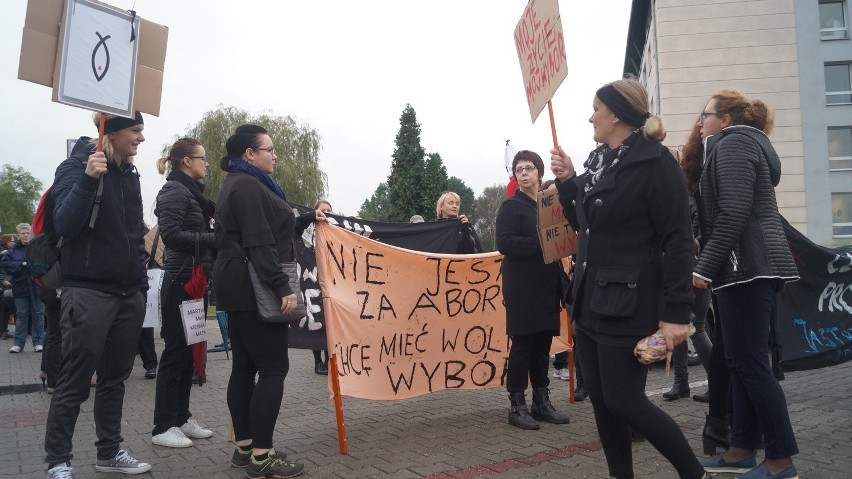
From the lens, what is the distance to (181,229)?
4922 millimetres

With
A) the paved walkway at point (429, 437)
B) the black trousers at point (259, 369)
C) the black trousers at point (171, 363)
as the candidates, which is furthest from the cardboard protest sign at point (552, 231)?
the black trousers at point (171, 363)

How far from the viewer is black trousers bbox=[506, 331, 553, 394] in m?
5.32

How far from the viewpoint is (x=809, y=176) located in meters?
37.7

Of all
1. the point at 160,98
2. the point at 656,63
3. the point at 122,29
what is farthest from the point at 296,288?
the point at 656,63

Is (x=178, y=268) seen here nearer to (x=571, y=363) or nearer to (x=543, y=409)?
(x=543, y=409)

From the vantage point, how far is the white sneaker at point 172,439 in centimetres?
486

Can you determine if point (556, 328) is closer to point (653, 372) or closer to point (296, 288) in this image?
point (296, 288)

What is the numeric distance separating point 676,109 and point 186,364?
4187cm

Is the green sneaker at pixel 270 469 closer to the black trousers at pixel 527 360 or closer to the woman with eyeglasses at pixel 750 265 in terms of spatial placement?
the black trousers at pixel 527 360

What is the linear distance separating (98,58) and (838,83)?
42581 mm

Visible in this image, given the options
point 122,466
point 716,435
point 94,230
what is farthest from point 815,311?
point 94,230

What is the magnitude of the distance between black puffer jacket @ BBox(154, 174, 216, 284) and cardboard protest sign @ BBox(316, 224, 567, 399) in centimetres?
86

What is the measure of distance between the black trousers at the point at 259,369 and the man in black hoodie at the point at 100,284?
66cm

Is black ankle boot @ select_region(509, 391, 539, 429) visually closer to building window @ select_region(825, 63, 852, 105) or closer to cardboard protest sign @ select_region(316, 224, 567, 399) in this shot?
cardboard protest sign @ select_region(316, 224, 567, 399)
